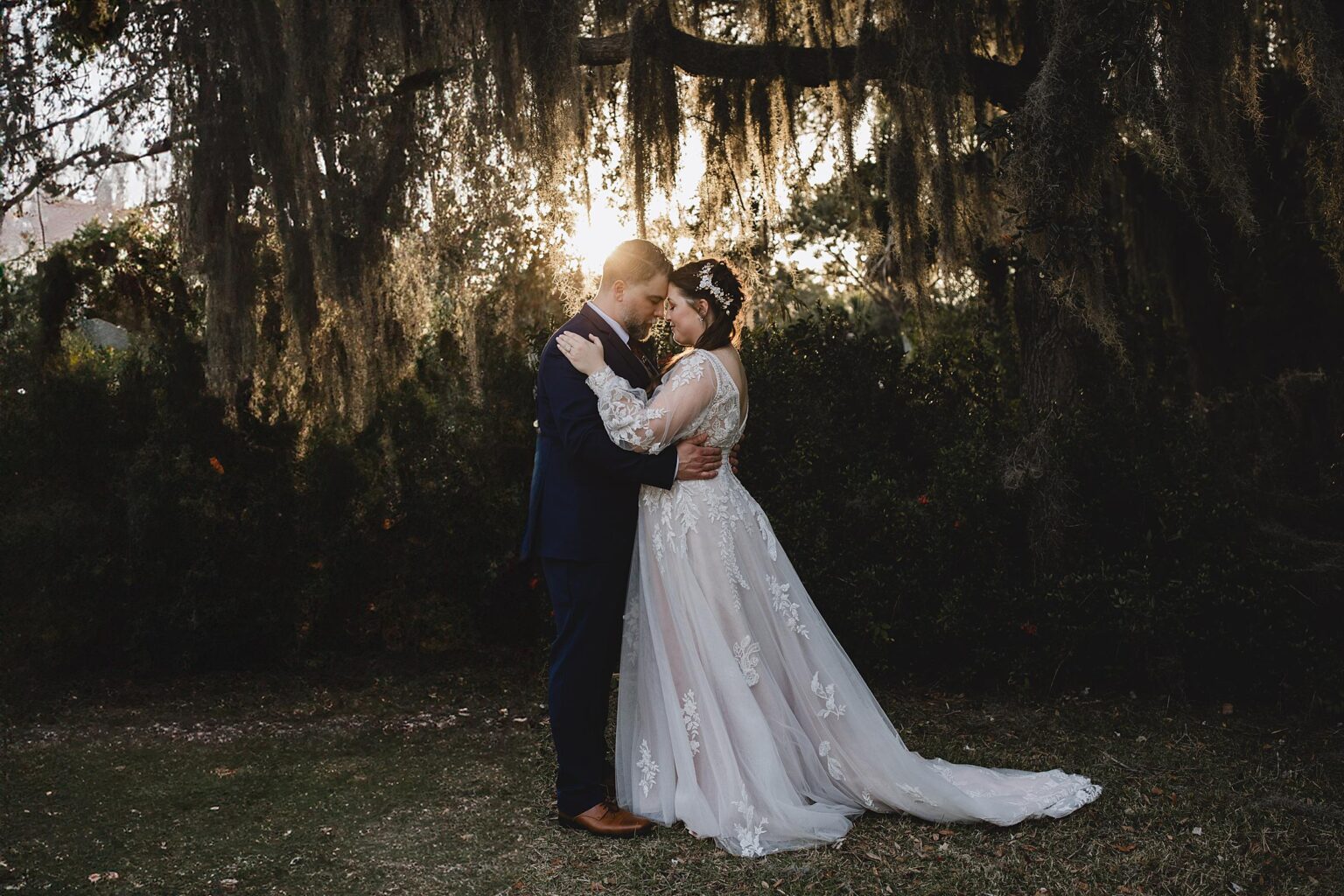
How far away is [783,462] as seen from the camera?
5.93 meters

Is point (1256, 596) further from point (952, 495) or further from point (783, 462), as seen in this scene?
point (783, 462)

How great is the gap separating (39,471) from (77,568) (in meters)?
0.66

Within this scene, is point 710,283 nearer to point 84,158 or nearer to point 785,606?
point 785,606

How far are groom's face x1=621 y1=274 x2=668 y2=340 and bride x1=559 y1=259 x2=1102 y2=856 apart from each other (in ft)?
0.17

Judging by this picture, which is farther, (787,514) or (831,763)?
(787,514)

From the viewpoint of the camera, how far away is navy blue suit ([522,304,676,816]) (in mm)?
3699

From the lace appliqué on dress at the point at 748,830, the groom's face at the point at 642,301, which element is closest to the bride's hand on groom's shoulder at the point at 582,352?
the groom's face at the point at 642,301

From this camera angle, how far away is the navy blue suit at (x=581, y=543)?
146 inches

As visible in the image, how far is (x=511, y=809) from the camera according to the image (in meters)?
4.05

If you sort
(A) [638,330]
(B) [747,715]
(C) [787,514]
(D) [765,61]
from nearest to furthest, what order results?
(B) [747,715] → (A) [638,330] → (D) [765,61] → (C) [787,514]

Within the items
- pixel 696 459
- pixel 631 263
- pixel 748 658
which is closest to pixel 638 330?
pixel 631 263

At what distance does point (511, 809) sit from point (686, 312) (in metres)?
2.03

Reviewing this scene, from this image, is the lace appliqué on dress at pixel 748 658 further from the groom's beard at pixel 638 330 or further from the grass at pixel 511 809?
the groom's beard at pixel 638 330

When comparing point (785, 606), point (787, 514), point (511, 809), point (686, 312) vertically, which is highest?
point (686, 312)
